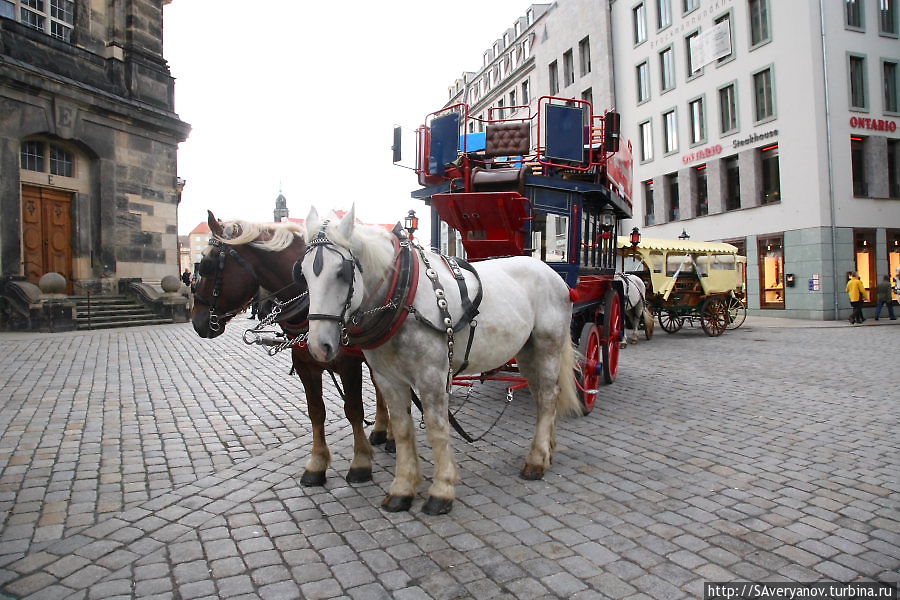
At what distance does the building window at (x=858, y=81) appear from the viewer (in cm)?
1978

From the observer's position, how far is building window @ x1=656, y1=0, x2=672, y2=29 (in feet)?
82.6

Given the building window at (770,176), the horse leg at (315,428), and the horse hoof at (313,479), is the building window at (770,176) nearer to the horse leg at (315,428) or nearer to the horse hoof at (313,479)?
the horse leg at (315,428)

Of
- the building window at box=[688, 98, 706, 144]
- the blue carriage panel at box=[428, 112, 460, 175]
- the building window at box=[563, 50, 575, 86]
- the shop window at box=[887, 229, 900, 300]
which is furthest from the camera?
the building window at box=[563, 50, 575, 86]

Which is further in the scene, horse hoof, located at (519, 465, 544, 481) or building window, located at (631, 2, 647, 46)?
building window, located at (631, 2, 647, 46)

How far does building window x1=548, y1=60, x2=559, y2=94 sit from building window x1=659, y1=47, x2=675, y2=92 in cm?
844

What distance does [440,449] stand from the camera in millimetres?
3383

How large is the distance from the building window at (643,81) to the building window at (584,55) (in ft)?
13.5

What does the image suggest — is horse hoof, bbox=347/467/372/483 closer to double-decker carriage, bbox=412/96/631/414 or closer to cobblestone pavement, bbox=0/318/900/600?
cobblestone pavement, bbox=0/318/900/600

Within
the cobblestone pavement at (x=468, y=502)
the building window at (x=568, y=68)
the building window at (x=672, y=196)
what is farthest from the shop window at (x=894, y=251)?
the building window at (x=568, y=68)

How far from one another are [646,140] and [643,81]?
2.91 m

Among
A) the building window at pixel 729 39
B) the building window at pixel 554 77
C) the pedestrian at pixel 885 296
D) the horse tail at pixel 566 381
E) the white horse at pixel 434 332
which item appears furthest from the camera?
the building window at pixel 554 77

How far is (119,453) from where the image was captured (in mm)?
4578

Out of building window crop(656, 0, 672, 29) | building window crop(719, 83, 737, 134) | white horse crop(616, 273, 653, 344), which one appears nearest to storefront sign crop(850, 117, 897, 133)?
building window crop(719, 83, 737, 134)

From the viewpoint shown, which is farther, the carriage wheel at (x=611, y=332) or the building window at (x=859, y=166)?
the building window at (x=859, y=166)
